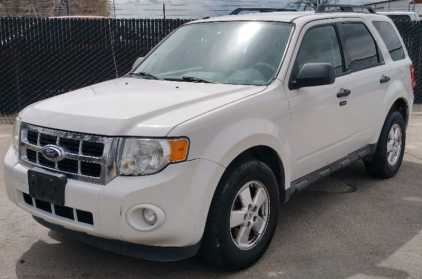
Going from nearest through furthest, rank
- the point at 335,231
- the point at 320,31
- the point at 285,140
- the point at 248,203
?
the point at 248,203 → the point at 285,140 → the point at 335,231 → the point at 320,31

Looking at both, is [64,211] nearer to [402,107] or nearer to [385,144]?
[385,144]

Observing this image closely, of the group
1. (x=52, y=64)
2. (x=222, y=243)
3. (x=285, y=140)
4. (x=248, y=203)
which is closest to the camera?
(x=222, y=243)

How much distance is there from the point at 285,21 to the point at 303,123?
97cm

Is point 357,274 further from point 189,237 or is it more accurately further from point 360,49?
point 360,49

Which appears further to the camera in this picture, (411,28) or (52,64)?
(411,28)

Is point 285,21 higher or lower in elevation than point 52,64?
higher

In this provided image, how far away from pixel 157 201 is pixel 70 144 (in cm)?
71

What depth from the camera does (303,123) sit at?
429cm

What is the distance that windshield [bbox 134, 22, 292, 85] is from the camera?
4281 millimetres

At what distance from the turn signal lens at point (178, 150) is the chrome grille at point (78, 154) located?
33 cm

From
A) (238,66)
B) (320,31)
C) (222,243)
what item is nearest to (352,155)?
(320,31)

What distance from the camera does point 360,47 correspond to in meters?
5.38

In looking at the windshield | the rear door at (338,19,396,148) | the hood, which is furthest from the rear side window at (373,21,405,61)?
the hood

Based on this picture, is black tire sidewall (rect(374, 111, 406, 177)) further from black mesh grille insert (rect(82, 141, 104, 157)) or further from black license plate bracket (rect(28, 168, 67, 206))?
black license plate bracket (rect(28, 168, 67, 206))
